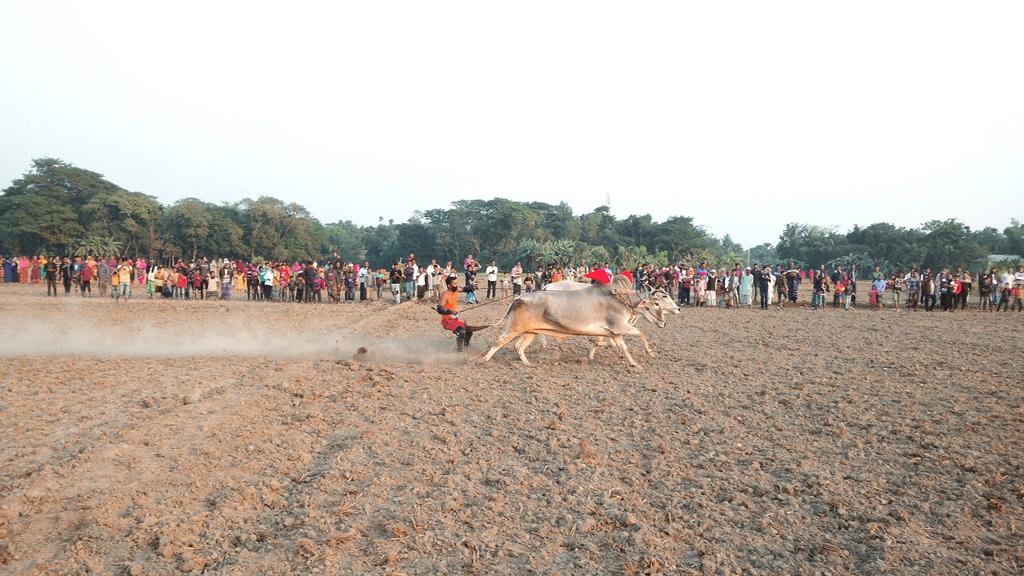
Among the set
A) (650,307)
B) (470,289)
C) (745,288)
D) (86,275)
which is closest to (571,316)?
(650,307)

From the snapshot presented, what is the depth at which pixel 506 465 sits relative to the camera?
19.3ft

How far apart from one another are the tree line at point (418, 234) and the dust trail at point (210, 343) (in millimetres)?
36176

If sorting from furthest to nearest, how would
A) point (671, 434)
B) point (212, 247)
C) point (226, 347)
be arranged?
point (212, 247) → point (226, 347) → point (671, 434)

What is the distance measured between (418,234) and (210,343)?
62637 millimetres

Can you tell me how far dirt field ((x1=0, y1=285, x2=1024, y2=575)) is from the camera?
14.1 feet

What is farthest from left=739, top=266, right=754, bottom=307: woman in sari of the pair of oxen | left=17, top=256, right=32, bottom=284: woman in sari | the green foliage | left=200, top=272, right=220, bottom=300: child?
the green foliage

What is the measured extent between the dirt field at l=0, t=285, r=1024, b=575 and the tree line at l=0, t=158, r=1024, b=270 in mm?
41039

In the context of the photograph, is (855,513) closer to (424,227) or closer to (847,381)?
(847,381)

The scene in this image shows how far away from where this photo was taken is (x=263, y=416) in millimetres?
7449

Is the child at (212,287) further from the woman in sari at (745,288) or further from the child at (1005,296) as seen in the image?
the child at (1005,296)

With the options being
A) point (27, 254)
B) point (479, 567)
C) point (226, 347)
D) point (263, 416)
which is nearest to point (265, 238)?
point (27, 254)

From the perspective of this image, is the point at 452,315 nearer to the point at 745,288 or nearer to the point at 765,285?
the point at 765,285

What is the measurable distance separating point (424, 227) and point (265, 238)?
21393 millimetres

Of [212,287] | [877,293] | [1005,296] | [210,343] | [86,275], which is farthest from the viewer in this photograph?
[212,287]
